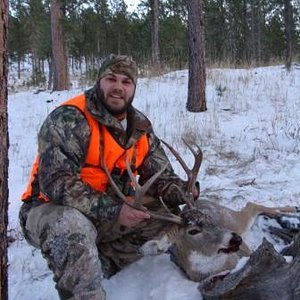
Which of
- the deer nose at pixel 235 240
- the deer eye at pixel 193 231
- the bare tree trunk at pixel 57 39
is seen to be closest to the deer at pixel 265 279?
the deer nose at pixel 235 240

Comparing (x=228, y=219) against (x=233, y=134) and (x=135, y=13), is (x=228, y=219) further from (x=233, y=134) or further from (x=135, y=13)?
(x=135, y=13)

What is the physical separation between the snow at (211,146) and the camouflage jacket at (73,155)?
2.15 ft

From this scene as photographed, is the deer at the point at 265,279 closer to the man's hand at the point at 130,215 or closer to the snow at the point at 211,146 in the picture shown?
the snow at the point at 211,146

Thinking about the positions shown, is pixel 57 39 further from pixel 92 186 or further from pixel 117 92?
pixel 92 186

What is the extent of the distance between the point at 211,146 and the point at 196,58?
242 cm

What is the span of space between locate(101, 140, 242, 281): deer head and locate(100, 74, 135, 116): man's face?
45 cm

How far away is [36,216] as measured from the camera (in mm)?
3303

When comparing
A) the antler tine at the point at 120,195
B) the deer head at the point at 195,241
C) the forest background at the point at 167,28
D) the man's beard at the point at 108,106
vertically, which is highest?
the forest background at the point at 167,28

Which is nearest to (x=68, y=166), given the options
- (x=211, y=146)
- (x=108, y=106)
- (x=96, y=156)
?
(x=96, y=156)

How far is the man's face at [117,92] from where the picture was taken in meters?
3.66

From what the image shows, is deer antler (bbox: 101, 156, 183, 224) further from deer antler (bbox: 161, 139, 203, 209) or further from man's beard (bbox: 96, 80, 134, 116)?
man's beard (bbox: 96, 80, 134, 116)

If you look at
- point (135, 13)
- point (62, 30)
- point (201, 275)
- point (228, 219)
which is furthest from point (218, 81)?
point (135, 13)

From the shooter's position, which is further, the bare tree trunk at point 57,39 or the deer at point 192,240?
the bare tree trunk at point 57,39

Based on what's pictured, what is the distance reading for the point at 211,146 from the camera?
22.5 ft
